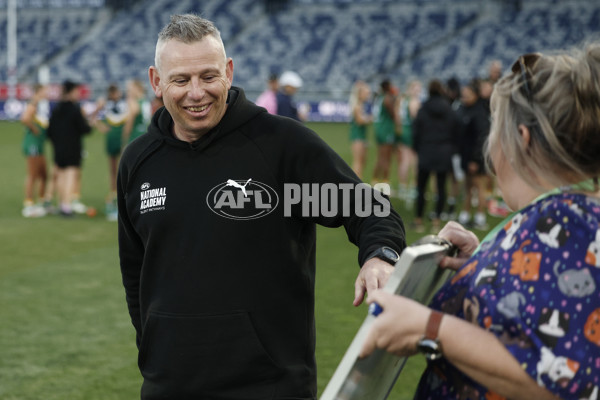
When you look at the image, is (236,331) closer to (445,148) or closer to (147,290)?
(147,290)

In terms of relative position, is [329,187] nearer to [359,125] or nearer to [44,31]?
[359,125]

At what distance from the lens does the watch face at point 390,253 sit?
233cm

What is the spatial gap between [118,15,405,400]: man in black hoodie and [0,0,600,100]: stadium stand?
31.4 m

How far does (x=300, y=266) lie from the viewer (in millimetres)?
2670

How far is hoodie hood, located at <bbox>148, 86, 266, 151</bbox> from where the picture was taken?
8.84ft

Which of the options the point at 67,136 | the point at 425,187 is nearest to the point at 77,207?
the point at 67,136

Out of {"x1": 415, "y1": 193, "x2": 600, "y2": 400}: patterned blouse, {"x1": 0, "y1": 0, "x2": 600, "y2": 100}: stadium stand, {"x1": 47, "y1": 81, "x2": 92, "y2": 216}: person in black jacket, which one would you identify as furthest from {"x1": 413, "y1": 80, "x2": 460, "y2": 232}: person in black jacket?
{"x1": 0, "y1": 0, "x2": 600, "y2": 100}: stadium stand

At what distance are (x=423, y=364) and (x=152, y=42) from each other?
1614 inches

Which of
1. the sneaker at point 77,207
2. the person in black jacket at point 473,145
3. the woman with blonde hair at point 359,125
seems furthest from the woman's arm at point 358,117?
the sneaker at point 77,207

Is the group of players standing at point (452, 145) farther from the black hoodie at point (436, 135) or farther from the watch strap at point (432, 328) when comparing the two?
the watch strap at point (432, 328)

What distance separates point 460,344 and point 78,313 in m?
5.76

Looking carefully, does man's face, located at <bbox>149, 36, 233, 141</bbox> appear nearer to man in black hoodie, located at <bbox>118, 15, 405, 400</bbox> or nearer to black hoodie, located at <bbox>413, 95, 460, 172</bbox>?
man in black hoodie, located at <bbox>118, 15, 405, 400</bbox>

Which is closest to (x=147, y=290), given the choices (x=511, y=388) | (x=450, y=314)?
(x=450, y=314)

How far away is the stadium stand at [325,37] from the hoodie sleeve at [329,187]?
31422mm
